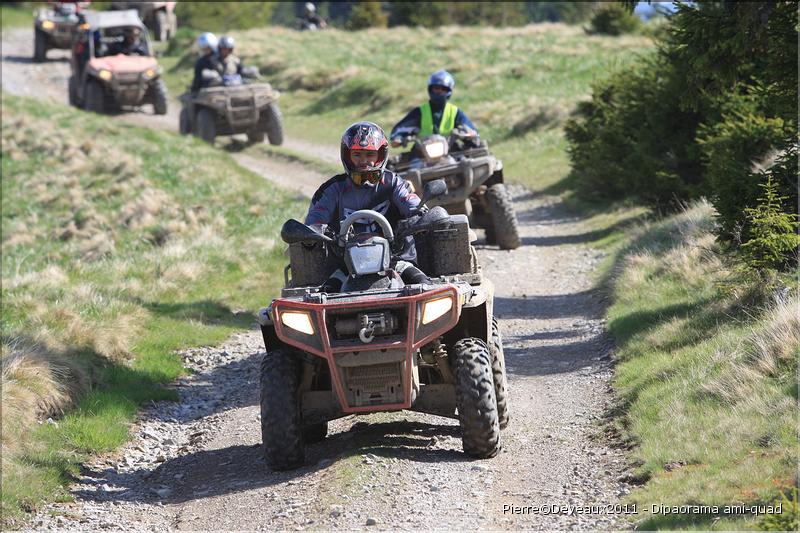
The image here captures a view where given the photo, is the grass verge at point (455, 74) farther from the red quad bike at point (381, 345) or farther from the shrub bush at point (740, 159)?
the red quad bike at point (381, 345)

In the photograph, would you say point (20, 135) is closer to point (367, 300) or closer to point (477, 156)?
point (477, 156)

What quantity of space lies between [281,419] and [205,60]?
61.0 feet

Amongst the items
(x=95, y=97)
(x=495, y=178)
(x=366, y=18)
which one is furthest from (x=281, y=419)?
(x=366, y=18)

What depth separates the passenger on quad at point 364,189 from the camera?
852 centimetres

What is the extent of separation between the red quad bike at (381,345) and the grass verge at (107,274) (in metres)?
1.71

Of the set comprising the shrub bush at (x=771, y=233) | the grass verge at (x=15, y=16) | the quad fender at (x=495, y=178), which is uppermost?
the shrub bush at (x=771, y=233)

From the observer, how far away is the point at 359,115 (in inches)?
1329

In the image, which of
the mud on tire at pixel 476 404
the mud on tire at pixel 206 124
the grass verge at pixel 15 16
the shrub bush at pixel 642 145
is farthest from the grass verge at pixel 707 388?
the grass verge at pixel 15 16

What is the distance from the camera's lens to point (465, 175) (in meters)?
14.4

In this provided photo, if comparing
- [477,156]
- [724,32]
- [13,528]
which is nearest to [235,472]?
[13,528]

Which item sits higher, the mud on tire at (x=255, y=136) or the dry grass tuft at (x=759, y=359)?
the dry grass tuft at (x=759, y=359)

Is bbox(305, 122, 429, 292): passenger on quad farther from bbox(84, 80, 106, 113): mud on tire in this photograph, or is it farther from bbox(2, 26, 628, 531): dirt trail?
bbox(84, 80, 106, 113): mud on tire

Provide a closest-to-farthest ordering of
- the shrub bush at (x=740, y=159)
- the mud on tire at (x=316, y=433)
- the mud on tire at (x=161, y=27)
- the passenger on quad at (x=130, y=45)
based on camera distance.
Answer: the mud on tire at (x=316, y=433), the shrub bush at (x=740, y=159), the passenger on quad at (x=130, y=45), the mud on tire at (x=161, y=27)

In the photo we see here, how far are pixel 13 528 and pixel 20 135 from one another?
24.8 metres
